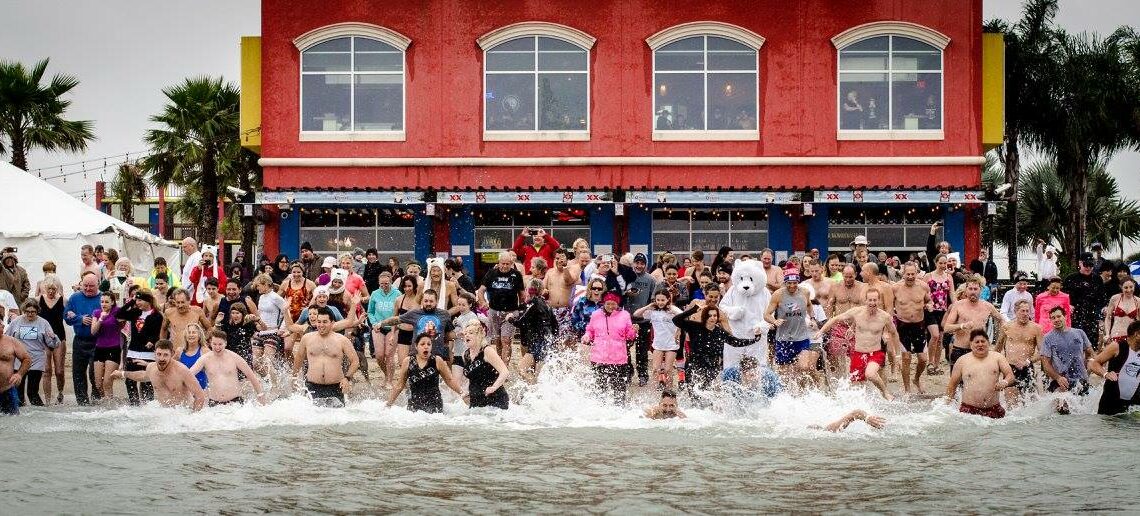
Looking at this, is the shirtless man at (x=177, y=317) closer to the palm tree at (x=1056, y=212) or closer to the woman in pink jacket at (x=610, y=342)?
the woman in pink jacket at (x=610, y=342)

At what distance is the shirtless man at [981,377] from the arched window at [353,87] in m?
16.1

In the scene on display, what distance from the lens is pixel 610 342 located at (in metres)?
16.4

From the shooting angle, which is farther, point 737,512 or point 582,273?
point 582,273

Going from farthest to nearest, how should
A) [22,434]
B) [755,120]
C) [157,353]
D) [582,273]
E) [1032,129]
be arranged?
[1032,129]
[755,120]
[582,273]
[157,353]
[22,434]

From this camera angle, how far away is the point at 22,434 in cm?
1470

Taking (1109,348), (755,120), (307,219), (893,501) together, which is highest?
(755,120)

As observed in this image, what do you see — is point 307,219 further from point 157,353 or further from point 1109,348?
point 1109,348

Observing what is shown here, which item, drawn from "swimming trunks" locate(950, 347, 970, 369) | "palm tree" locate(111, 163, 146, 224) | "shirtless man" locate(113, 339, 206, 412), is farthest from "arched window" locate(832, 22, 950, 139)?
"palm tree" locate(111, 163, 146, 224)

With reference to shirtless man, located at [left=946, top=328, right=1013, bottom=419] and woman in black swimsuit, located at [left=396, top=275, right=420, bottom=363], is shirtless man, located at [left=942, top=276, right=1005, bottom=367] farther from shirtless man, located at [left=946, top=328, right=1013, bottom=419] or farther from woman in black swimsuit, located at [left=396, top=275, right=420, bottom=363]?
woman in black swimsuit, located at [left=396, top=275, right=420, bottom=363]

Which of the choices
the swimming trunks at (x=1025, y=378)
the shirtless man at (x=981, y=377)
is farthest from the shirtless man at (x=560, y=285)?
the swimming trunks at (x=1025, y=378)

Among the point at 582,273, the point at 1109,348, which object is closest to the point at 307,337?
the point at 582,273

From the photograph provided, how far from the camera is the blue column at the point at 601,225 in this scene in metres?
28.7

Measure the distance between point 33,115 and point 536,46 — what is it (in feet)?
55.7

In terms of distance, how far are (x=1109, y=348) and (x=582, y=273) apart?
7.52 meters
